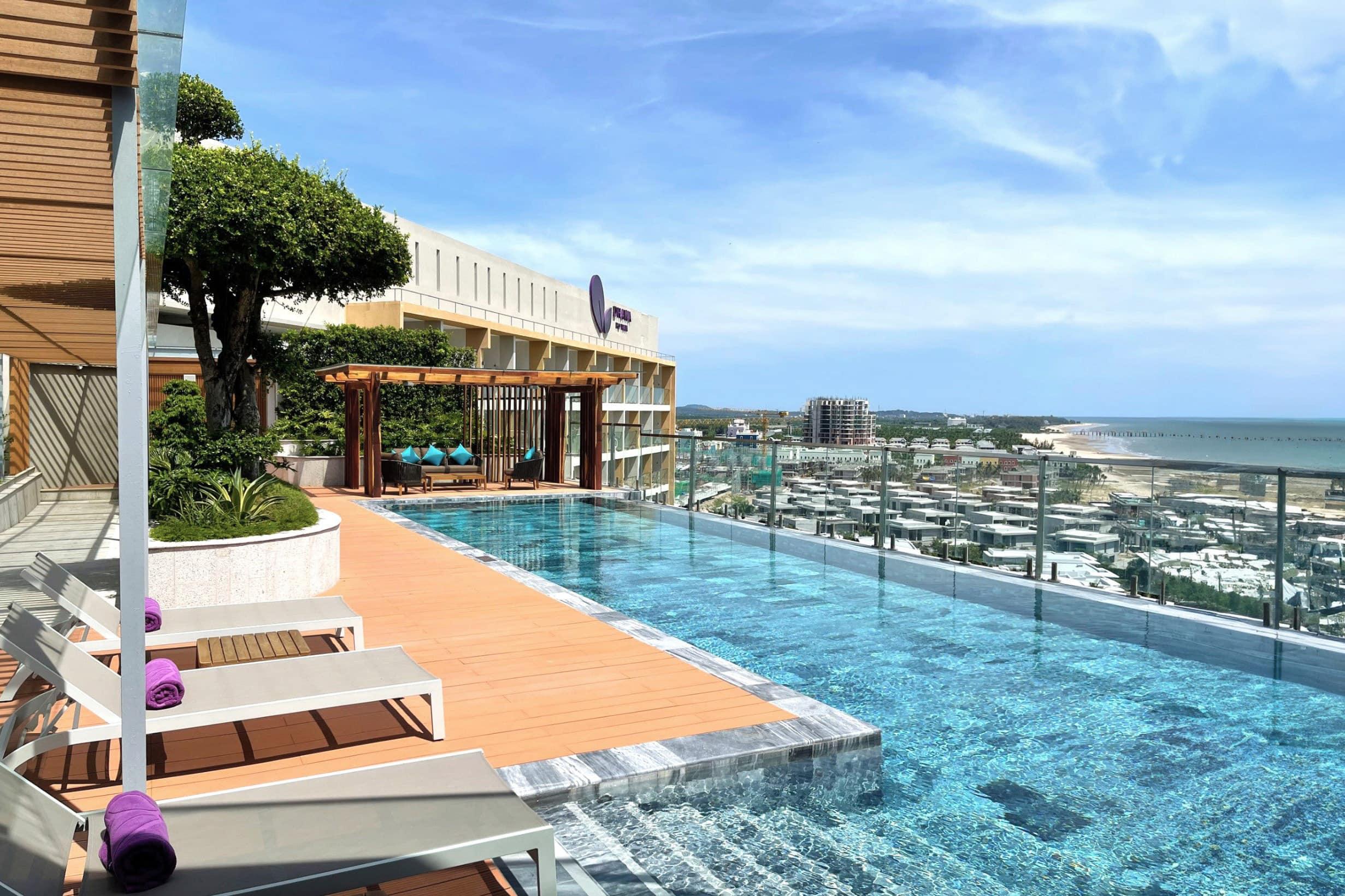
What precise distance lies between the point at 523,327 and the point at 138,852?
139 feet

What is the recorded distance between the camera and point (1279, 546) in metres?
6.17

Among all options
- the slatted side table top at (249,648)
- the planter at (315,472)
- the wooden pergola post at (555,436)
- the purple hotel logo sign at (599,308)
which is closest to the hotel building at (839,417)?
the purple hotel logo sign at (599,308)

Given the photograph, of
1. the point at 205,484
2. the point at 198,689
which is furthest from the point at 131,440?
the point at 205,484

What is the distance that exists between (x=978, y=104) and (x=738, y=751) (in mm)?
39122

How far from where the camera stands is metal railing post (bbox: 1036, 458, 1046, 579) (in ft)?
25.1

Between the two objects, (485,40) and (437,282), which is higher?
(485,40)

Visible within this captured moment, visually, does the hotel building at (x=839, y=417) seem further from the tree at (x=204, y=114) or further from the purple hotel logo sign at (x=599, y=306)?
the tree at (x=204, y=114)

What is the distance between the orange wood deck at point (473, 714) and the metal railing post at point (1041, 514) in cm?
389

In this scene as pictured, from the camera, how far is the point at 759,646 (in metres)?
5.98

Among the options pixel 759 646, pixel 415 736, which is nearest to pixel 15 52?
pixel 415 736

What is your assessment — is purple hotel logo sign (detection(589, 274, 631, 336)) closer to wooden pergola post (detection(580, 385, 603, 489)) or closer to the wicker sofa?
wooden pergola post (detection(580, 385, 603, 489))

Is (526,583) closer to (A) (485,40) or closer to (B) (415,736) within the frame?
(B) (415,736)

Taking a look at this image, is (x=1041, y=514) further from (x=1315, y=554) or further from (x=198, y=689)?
(x=198, y=689)

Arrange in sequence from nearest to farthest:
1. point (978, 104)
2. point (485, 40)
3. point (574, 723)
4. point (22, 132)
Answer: point (22, 132)
point (574, 723)
point (485, 40)
point (978, 104)
